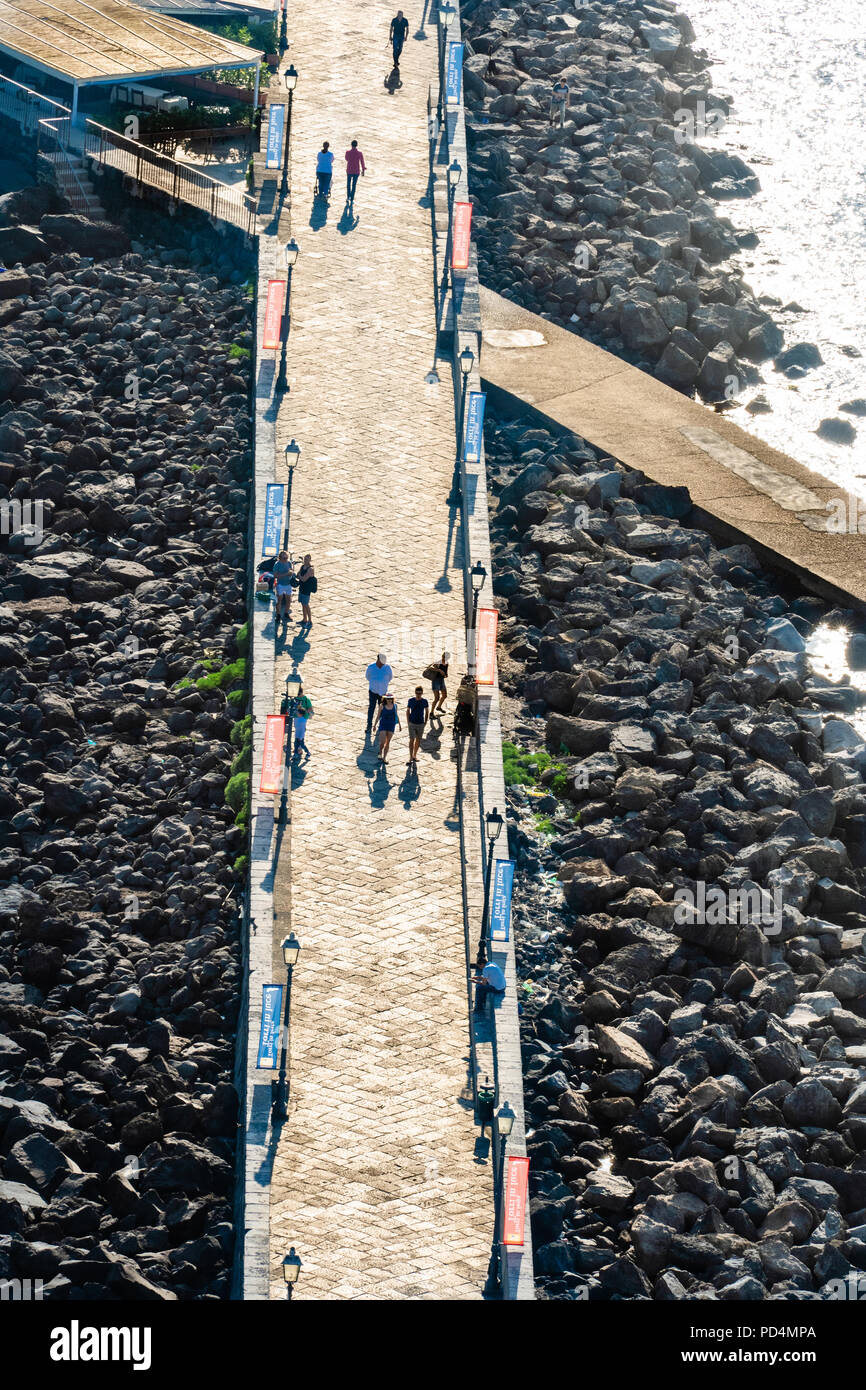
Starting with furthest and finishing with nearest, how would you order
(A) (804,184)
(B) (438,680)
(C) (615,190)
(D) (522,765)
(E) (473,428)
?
(A) (804,184), (C) (615,190), (E) (473,428), (D) (522,765), (B) (438,680)

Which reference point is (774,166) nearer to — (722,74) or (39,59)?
(722,74)

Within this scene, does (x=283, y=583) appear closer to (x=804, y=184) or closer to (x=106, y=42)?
(x=106, y=42)

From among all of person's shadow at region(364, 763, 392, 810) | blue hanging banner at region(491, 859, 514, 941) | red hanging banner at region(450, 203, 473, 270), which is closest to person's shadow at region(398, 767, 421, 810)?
Answer: person's shadow at region(364, 763, 392, 810)

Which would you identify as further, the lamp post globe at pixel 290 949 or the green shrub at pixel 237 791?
the green shrub at pixel 237 791

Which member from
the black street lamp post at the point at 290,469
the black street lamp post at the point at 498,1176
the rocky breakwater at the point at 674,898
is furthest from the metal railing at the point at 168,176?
the black street lamp post at the point at 498,1176

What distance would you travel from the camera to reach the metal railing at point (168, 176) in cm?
4569

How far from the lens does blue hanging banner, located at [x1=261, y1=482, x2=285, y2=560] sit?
35562 mm

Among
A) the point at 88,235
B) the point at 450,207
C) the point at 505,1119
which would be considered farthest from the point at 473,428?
the point at 505,1119

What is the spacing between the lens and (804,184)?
5966 cm

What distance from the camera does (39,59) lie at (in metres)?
49.3

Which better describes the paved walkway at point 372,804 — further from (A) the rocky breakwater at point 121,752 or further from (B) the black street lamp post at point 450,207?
(A) the rocky breakwater at point 121,752

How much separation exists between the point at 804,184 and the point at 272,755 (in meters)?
32.5

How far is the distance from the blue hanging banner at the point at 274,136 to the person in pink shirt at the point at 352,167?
4.06 ft

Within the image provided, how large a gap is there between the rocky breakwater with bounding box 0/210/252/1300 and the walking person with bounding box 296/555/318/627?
57.9 inches
